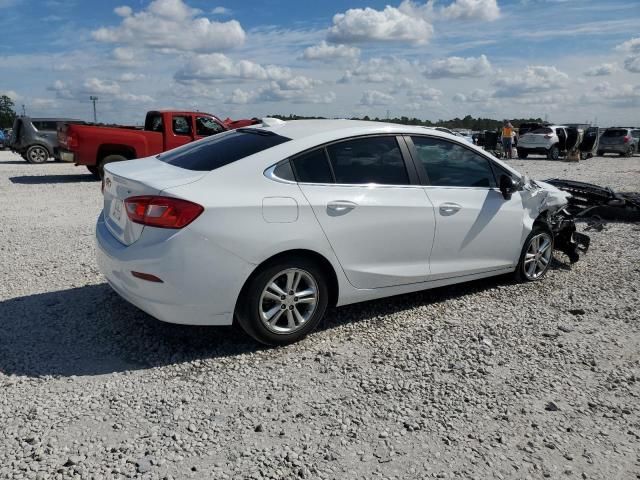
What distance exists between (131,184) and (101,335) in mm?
1215

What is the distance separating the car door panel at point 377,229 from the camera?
419 centimetres

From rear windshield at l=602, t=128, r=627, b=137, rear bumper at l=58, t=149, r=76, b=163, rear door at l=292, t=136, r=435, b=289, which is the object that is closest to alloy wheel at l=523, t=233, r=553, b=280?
rear door at l=292, t=136, r=435, b=289

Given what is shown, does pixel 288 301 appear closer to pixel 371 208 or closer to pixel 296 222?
pixel 296 222

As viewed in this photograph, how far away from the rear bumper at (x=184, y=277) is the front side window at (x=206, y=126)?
12056mm

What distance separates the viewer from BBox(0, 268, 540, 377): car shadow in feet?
12.8

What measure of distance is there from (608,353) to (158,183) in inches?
136

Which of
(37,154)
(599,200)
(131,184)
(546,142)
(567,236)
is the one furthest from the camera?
(546,142)

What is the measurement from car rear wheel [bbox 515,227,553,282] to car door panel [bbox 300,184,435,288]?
1462 mm

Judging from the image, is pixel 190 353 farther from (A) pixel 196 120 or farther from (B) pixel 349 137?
(A) pixel 196 120

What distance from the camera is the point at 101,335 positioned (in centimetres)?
436

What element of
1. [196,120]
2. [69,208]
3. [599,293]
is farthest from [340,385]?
[196,120]

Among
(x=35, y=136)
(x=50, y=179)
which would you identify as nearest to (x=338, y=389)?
(x=50, y=179)

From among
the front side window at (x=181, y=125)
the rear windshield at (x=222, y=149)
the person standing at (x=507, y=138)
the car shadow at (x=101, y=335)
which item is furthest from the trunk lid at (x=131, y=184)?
the person standing at (x=507, y=138)

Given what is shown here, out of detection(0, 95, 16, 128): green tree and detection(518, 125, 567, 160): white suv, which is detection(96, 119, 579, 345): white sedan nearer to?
detection(518, 125, 567, 160): white suv
